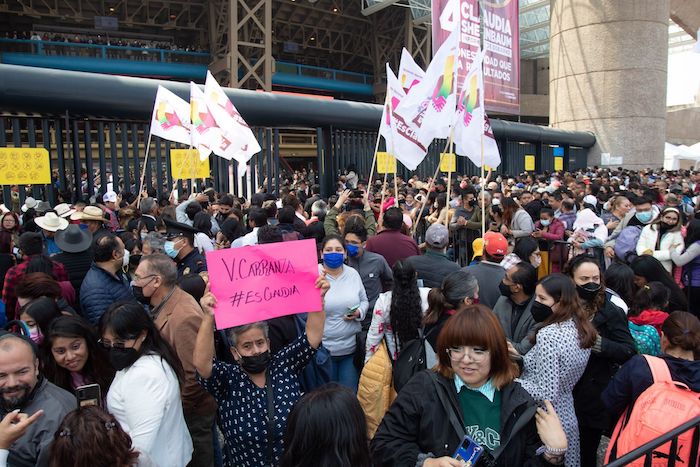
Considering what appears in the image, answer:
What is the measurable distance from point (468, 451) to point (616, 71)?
28.8m

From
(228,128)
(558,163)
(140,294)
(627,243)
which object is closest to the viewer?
(140,294)

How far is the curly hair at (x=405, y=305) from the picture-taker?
135 inches

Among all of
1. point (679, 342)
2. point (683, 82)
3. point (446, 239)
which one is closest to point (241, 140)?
point (446, 239)

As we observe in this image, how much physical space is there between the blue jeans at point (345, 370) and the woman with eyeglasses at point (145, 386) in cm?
163

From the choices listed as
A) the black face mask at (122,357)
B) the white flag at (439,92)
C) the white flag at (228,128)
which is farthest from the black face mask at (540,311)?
the white flag at (228,128)

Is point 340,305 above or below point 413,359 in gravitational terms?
above

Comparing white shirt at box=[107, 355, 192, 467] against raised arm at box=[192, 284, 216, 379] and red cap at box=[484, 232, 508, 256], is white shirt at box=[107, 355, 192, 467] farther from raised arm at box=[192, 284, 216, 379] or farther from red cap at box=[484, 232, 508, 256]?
red cap at box=[484, 232, 508, 256]

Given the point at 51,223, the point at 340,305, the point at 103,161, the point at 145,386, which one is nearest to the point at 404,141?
the point at 340,305

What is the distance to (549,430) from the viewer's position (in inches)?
80.6

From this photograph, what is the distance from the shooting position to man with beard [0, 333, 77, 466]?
2.20 meters

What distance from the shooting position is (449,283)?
3297 mm

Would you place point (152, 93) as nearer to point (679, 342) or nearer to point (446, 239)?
point (446, 239)

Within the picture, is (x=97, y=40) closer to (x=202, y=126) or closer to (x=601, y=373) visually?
(x=202, y=126)

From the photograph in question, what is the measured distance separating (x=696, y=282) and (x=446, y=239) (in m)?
3.08
